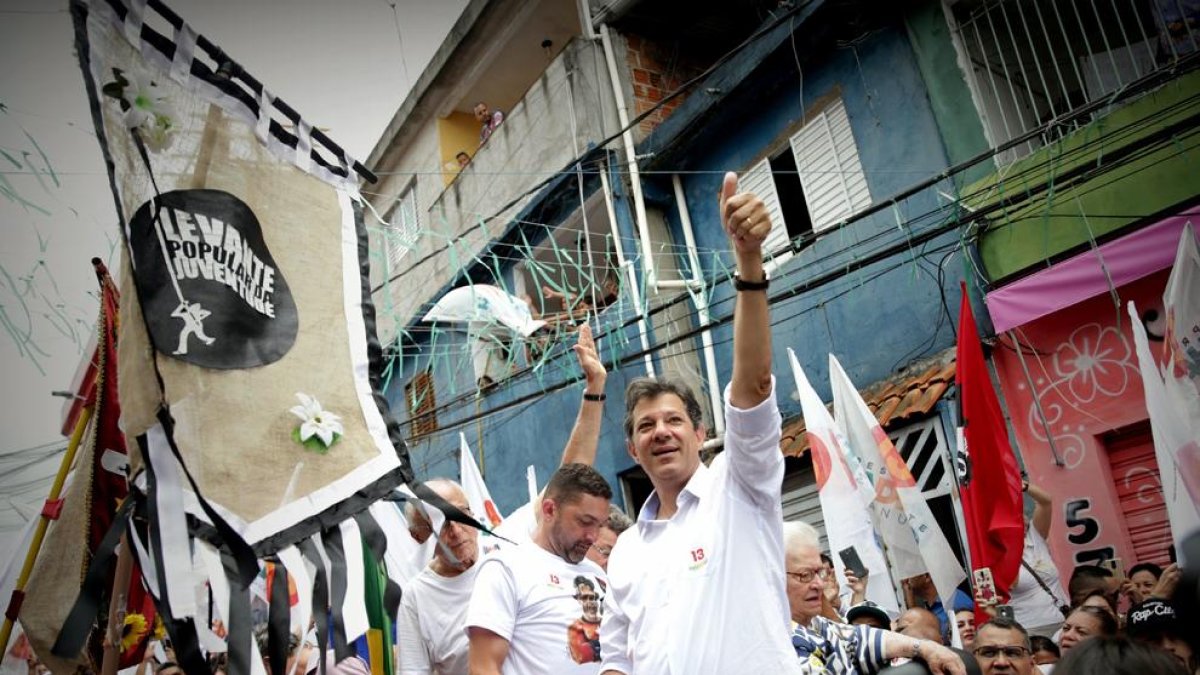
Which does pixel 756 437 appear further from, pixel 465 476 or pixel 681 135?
pixel 681 135

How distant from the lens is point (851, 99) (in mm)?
8234

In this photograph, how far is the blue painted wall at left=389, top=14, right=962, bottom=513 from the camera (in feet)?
24.6

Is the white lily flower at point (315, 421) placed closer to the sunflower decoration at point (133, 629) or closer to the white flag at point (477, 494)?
the sunflower decoration at point (133, 629)

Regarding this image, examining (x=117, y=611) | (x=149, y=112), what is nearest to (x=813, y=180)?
(x=149, y=112)

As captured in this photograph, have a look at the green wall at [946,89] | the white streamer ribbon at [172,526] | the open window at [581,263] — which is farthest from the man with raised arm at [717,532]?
the open window at [581,263]

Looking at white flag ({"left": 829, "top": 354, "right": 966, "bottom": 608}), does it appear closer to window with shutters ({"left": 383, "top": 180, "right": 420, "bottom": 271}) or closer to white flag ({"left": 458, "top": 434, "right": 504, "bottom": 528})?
white flag ({"left": 458, "top": 434, "right": 504, "bottom": 528})

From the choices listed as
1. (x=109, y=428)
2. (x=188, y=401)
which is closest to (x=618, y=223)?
(x=109, y=428)

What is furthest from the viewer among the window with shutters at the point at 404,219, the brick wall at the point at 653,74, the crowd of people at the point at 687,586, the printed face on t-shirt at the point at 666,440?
the window with shutters at the point at 404,219

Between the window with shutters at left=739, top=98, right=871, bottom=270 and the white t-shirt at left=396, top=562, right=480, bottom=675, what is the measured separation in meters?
5.09

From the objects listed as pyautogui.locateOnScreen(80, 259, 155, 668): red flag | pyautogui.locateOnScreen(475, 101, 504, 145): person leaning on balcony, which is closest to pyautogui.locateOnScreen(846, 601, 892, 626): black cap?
pyautogui.locateOnScreen(80, 259, 155, 668): red flag

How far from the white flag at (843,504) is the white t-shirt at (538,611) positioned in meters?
2.86

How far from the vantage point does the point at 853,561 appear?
565cm

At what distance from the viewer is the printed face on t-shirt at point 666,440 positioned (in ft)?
8.41

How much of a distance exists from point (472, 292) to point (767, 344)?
6664mm
